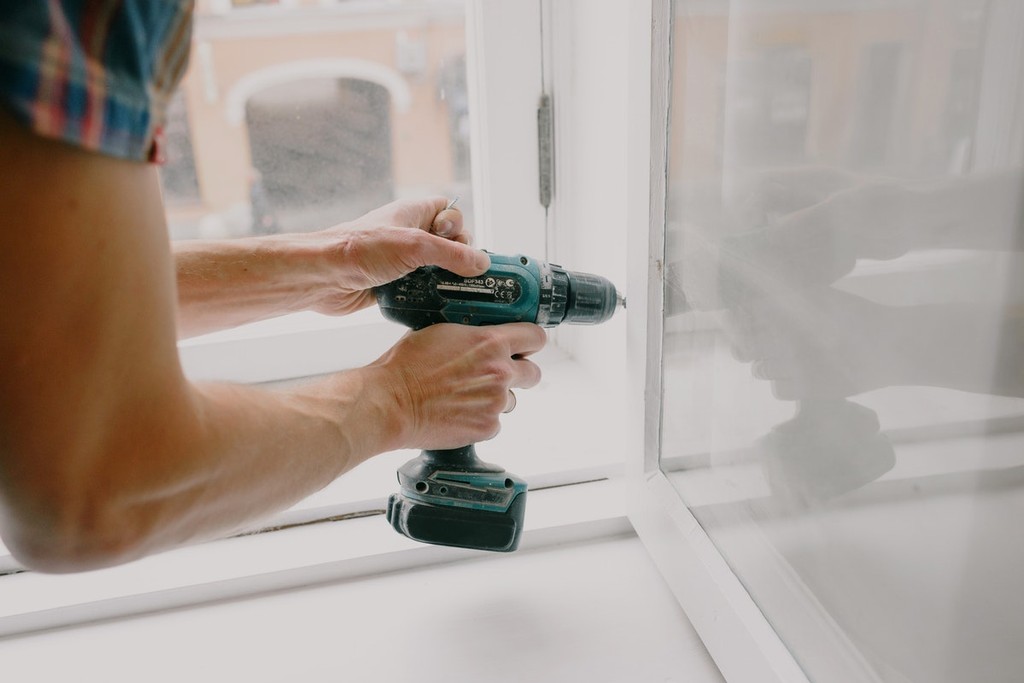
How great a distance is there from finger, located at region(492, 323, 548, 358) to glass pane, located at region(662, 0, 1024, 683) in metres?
0.18

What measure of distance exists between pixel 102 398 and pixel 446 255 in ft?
1.26

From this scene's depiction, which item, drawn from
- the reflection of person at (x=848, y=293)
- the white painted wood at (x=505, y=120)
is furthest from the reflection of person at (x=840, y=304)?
the white painted wood at (x=505, y=120)

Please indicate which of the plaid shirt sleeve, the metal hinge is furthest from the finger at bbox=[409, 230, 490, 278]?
the metal hinge

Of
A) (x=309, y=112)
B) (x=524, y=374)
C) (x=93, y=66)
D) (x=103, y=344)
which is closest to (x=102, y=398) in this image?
(x=103, y=344)

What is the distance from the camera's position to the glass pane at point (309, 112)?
1132 millimetres

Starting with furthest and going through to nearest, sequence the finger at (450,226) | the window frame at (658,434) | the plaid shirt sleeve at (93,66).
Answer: the finger at (450,226), the window frame at (658,434), the plaid shirt sleeve at (93,66)

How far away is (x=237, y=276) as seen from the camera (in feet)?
2.61

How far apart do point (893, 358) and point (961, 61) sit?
175 millimetres

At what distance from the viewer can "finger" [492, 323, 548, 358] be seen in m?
0.79

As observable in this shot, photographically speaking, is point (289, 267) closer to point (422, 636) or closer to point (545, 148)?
point (422, 636)

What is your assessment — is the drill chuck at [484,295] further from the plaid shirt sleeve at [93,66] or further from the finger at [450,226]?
the plaid shirt sleeve at [93,66]

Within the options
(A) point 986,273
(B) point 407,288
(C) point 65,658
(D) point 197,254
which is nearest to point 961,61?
(A) point 986,273

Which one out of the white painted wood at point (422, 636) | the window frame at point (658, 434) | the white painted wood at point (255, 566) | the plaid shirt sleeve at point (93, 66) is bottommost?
the white painted wood at point (422, 636)

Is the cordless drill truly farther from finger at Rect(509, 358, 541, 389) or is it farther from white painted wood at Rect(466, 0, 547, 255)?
white painted wood at Rect(466, 0, 547, 255)
